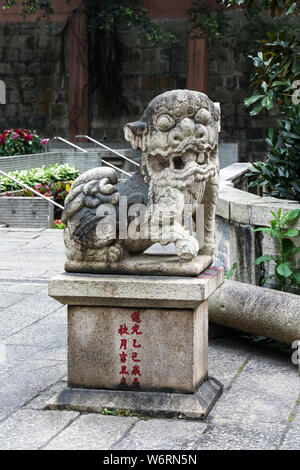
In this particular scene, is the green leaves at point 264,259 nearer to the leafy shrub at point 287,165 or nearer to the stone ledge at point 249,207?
the stone ledge at point 249,207

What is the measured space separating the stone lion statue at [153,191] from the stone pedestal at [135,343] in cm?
16

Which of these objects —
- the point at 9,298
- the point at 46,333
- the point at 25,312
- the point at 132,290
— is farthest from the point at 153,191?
the point at 9,298

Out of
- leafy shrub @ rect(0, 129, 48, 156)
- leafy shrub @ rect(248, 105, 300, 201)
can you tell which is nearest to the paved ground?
leafy shrub @ rect(248, 105, 300, 201)

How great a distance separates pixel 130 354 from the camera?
386cm

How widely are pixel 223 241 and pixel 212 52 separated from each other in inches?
535

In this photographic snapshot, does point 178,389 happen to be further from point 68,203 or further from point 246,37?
point 246,37

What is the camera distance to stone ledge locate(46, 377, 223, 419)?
12.3 ft

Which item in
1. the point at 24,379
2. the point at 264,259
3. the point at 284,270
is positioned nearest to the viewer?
the point at 24,379

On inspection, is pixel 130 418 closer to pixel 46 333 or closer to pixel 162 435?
pixel 162 435

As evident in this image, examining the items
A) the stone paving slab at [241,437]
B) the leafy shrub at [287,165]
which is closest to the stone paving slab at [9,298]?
the leafy shrub at [287,165]

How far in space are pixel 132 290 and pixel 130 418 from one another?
0.63 meters

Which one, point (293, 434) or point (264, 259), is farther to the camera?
point (264, 259)

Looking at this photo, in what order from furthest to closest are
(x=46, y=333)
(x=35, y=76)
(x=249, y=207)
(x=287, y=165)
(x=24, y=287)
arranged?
1. (x=35, y=76)
2. (x=24, y=287)
3. (x=287, y=165)
4. (x=46, y=333)
5. (x=249, y=207)

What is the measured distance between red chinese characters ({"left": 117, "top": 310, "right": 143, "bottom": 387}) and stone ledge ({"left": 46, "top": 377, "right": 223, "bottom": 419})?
0.09 m
